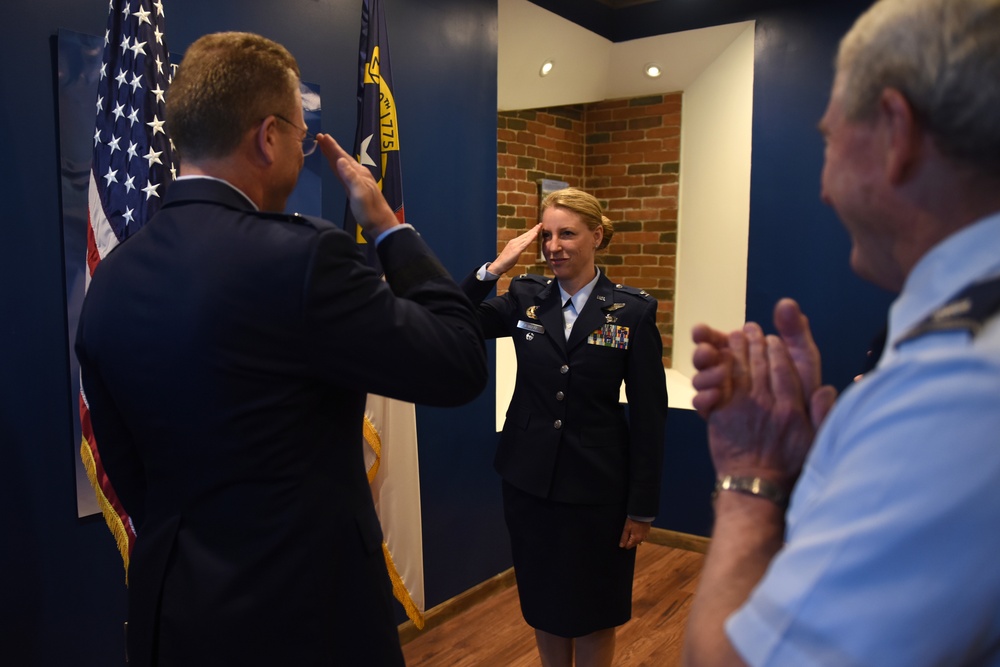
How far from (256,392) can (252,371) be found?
3 centimetres

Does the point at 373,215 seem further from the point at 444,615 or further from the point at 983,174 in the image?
the point at 444,615

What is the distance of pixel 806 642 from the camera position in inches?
20.9

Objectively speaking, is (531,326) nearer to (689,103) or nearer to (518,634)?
(518,634)

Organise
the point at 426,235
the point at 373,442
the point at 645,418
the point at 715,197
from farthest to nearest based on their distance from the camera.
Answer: the point at 715,197
the point at 426,235
the point at 373,442
the point at 645,418

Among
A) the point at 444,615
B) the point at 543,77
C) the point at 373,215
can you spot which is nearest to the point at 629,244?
the point at 543,77

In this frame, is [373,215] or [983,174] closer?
[983,174]

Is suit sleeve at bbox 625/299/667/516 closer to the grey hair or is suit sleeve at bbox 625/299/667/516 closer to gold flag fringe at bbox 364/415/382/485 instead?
gold flag fringe at bbox 364/415/382/485

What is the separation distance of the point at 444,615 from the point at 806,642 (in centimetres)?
301

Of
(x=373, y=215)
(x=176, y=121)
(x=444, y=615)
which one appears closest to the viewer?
(x=176, y=121)

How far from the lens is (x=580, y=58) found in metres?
4.21

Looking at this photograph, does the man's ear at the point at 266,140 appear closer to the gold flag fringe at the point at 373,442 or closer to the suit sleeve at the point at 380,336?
the suit sleeve at the point at 380,336

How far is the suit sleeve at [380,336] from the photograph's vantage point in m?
1.08

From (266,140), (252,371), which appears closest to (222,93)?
(266,140)

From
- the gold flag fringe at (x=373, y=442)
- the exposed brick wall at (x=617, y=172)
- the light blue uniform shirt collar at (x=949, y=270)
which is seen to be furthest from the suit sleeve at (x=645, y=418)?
the exposed brick wall at (x=617, y=172)
